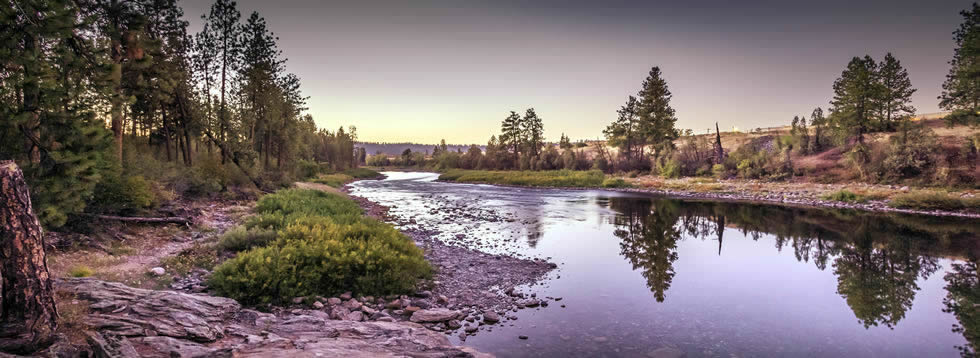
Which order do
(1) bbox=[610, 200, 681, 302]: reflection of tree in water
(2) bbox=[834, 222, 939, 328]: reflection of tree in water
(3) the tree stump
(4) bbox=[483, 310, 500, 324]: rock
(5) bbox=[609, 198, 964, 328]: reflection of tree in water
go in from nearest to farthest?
(3) the tree stump
(4) bbox=[483, 310, 500, 324]: rock
(2) bbox=[834, 222, 939, 328]: reflection of tree in water
(5) bbox=[609, 198, 964, 328]: reflection of tree in water
(1) bbox=[610, 200, 681, 302]: reflection of tree in water

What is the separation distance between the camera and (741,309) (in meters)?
9.25

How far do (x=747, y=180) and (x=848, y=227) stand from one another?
27969 millimetres

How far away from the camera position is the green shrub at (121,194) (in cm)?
1228

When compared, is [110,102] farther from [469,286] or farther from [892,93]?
[892,93]

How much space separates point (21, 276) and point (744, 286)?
545 inches

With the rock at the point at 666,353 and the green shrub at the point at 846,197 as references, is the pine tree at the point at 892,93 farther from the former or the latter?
the rock at the point at 666,353

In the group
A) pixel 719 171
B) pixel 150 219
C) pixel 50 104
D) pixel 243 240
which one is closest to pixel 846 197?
pixel 719 171

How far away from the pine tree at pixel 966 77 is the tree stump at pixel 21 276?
49.8 m

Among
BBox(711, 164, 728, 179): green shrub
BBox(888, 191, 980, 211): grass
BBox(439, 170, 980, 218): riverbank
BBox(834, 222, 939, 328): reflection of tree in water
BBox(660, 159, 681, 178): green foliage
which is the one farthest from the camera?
BBox(660, 159, 681, 178): green foliage

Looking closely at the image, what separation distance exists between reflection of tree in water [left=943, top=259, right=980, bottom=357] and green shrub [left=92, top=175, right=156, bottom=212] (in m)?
20.6

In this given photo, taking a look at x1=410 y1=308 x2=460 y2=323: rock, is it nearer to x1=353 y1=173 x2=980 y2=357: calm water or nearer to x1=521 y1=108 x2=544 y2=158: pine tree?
x1=353 y1=173 x2=980 y2=357: calm water

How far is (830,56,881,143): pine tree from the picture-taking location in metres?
45.5

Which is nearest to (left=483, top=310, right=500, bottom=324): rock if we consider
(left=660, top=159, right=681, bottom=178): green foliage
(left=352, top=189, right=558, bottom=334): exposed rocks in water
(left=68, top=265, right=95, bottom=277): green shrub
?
(left=352, top=189, right=558, bottom=334): exposed rocks in water

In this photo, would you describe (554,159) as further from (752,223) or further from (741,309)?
(741,309)
